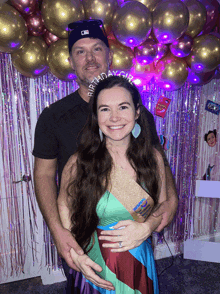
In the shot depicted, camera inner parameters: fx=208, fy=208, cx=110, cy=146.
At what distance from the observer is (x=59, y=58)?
1.74 metres

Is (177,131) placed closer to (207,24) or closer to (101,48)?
(207,24)

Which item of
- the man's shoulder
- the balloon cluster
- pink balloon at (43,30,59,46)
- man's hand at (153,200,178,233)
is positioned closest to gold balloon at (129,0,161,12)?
the balloon cluster

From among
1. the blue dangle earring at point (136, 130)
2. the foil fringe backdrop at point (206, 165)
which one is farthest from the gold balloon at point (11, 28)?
the foil fringe backdrop at point (206, 165)

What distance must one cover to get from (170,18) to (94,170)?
1.43 meters

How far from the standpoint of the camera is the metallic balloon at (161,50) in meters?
2.10

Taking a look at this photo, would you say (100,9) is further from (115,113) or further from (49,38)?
(115,113)

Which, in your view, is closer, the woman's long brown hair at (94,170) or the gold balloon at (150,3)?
the woman's long brown hair at (94,170)

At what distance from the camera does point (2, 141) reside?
7.59 ft

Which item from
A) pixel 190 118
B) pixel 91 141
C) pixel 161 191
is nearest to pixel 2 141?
pixel 91 141

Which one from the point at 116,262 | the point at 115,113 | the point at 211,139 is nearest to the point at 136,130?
the point at 115,113

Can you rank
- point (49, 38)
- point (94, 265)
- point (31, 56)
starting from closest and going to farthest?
point (94, 265), point (31, 56), point (49, 38)

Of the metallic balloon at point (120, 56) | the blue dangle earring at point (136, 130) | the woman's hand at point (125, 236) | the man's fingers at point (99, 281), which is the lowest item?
the man's fingers at point (99, 281)

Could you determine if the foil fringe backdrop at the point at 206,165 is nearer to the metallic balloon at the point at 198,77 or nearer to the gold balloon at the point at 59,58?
the metallic balloon at the point at 198,77

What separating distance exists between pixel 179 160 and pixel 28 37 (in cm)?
230
